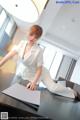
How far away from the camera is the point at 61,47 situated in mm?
9008

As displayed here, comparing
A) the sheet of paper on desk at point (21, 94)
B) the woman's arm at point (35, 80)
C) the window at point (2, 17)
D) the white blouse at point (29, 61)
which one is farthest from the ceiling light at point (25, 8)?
the window at point (2, 17)

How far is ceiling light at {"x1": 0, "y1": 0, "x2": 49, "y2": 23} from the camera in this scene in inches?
44.5

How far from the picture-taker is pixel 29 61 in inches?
52.9

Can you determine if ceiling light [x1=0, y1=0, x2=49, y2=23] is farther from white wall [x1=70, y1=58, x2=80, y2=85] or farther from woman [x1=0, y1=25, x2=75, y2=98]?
white wall [x1=70, y1=58, x2=80, y2=85]

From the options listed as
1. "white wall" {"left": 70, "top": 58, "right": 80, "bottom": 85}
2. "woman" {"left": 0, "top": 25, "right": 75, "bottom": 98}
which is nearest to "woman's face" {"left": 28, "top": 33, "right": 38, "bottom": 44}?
"woman" {"left": 0, "top": 25, "right": 75, "bottom": 98}

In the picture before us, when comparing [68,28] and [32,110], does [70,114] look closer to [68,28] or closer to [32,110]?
[32,110]

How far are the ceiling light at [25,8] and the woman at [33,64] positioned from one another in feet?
0.29

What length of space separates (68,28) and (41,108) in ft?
18.5

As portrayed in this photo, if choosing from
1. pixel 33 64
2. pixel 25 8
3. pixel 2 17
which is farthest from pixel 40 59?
pixel 2 17

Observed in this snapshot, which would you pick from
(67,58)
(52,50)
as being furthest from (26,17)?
(67,58)

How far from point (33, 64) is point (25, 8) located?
14.8 inches

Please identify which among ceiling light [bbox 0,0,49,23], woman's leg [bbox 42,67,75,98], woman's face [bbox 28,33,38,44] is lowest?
woman's leg [bbox 42,67,75,98]

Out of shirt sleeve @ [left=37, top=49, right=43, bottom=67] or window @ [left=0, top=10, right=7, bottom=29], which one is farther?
window @ [left=0, top=10, right=7, bottom=29]

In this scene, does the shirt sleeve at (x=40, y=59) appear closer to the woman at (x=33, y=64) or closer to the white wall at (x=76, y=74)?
the woman at (x=33, y=64)
